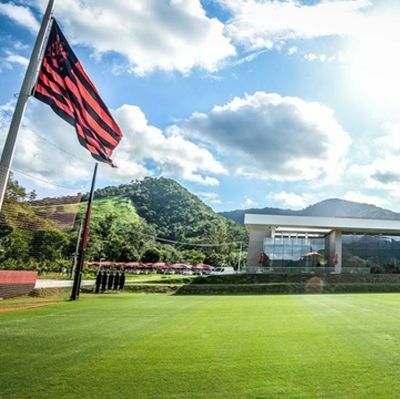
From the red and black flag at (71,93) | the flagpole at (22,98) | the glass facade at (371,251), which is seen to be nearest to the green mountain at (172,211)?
the glass facade at (371,251)

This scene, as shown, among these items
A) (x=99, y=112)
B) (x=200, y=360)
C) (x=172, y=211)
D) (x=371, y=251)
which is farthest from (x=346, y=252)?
(x=172, y=211)

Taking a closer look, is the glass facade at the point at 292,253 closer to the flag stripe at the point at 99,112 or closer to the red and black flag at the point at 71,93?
the flag stripe at the point at 99,112

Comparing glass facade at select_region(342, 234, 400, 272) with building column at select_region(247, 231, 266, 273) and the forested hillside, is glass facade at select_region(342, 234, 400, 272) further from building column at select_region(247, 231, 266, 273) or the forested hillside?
the forested hillside

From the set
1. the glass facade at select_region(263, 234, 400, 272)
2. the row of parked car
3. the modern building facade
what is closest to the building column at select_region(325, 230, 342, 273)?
the modern building facade

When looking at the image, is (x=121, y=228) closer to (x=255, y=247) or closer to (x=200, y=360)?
(x=255, y=247)

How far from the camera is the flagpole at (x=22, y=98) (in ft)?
20.4

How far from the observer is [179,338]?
6.71 metres

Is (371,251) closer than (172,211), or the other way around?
(371,251)

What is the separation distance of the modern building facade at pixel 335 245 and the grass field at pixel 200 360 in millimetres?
33684

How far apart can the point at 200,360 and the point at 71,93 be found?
5442 mm

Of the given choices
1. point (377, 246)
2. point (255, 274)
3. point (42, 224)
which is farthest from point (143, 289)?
point (377, 246)

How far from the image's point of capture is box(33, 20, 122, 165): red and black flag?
266 inches

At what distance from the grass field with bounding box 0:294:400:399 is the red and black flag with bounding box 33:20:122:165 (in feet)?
13.1

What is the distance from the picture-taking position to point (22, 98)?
21.2 feet
